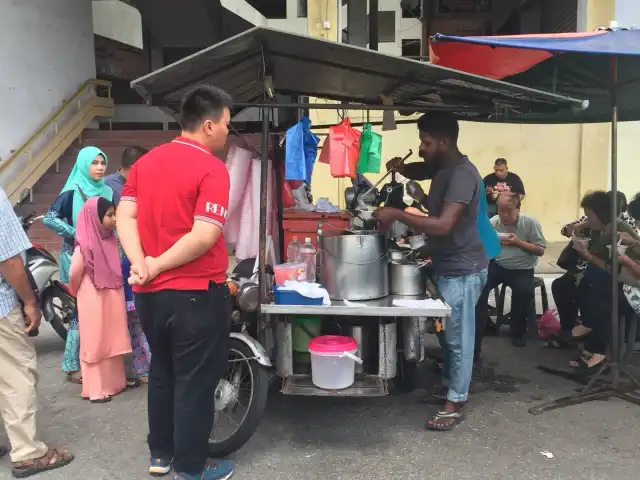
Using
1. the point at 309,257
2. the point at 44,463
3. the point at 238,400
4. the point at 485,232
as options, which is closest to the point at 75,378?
the point at 44,463

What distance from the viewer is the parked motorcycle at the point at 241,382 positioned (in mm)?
3125

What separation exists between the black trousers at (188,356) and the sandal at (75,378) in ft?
6.17

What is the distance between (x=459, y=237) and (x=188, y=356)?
1.79 meters

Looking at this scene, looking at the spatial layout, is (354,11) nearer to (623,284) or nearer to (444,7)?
(444,7)

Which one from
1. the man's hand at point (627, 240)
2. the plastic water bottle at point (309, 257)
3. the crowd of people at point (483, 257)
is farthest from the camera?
the man's hand at point (627, 240)

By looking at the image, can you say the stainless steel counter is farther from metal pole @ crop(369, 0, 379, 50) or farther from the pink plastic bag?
metal pole @ crop(369, 0, 379, 50)

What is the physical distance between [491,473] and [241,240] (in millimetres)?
2087

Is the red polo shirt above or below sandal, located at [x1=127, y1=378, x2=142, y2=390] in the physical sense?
above

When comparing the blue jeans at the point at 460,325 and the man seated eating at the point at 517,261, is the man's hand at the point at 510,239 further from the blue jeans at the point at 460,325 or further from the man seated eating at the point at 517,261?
the blue jeans at the point at 460,325

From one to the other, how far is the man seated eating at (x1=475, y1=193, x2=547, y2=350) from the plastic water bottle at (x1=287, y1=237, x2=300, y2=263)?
202 cm

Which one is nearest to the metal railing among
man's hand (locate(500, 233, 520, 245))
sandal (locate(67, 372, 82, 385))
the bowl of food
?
sandal (locate(67, 372, 82, 385))

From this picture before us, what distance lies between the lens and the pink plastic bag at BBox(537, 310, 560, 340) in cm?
535

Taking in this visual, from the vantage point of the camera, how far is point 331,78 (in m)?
3.85

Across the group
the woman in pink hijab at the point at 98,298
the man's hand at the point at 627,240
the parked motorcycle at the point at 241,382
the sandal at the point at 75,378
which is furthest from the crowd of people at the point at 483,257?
the sandal at the point at 75,378
